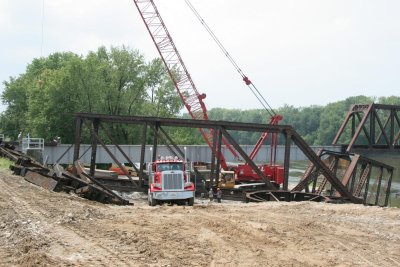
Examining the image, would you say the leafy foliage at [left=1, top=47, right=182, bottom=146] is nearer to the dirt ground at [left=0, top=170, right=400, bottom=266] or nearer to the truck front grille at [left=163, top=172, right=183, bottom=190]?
the truck front grille at [left=163, top=172, right=183, bottom=190]

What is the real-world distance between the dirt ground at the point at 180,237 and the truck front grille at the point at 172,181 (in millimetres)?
6722

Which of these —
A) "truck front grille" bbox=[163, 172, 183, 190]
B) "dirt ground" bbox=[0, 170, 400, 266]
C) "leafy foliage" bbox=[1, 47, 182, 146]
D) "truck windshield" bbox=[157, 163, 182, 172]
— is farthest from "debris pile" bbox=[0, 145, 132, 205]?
"leafy foliage" bbox=[1, 47, 182, 146]

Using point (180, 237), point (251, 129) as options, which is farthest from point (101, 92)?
point (180, 237)

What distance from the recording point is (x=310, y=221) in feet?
44.3

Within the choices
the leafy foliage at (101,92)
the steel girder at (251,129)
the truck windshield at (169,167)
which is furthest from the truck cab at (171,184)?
the leafy foliage at (101,92)

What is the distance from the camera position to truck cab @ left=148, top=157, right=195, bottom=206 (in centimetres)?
2175

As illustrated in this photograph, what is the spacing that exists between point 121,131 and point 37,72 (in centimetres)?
3002

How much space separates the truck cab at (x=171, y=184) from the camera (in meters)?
21.8

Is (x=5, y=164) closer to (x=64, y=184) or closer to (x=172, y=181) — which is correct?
(x=64, y=184)

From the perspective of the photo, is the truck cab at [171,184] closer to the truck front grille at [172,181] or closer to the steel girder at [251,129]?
the truck front grille at [172,181]

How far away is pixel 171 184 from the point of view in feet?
71.9

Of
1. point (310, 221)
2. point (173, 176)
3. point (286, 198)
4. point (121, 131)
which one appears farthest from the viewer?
point (121, 131)

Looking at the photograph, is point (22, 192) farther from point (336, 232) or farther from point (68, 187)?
point (336, 232)

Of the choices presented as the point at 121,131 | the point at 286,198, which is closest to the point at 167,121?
the point at 286,198
